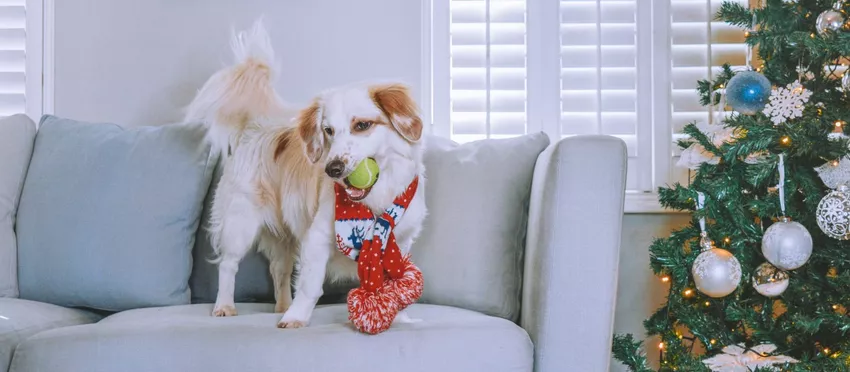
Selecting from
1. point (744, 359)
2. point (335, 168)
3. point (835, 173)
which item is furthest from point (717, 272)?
point (335, 168)

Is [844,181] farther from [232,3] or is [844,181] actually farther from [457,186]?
[232,3]

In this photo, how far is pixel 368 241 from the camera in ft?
5.02

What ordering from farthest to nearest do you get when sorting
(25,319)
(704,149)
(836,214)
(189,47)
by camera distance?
(189,47) < (704,149) < (836,214) < (25,319)

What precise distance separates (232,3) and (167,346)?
1.46 meters

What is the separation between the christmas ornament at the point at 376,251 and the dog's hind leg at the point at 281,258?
0.36 metres

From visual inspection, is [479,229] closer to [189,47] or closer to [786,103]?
[786,103]

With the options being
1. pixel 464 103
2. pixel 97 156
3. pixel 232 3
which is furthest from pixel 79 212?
pixel 464 103

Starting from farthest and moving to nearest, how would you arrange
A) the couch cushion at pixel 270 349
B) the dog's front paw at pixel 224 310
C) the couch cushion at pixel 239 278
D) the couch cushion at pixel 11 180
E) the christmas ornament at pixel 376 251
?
the couch cushion at pixel 239 278 < the couch cushion at pixel 11 180 < the dog's front paw at pixel 224 310 < the christmas ornament at pixel 376 251 < the couch cushion at pixel 270 349

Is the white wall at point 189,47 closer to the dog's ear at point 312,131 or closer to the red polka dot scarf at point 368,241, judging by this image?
the dog's ear at point 312,131

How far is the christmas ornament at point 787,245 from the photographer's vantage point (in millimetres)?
1732

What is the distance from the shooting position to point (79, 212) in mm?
1892

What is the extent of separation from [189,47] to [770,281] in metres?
1.94

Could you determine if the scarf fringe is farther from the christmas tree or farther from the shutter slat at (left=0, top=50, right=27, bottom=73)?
the shutter slat at (left=0, top=50, right=27, bottom=73)

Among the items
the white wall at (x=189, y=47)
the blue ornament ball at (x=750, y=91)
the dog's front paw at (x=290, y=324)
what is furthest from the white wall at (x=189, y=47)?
the dog's front paw at (x=290, y=324)
